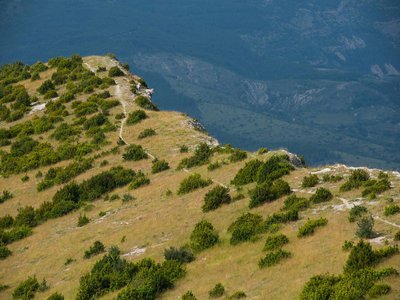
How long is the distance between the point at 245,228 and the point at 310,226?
13.1 feet

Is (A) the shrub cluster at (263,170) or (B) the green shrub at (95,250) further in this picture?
(A) the shrub cluster at (263,170)

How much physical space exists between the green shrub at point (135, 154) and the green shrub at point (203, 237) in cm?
2113

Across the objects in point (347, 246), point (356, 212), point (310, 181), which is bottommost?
point (310, 181)

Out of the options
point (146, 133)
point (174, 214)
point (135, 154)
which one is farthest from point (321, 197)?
point (146, 133)

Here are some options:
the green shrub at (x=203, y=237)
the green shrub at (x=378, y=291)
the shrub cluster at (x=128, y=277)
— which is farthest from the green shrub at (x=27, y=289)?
the green shrub at (x=378, y=291)

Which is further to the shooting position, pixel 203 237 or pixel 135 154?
pixel 135 154

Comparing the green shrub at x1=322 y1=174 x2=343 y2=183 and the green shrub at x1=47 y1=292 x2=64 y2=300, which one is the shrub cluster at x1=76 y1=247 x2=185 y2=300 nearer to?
the green shrub at x1=47 y1=292 x2=64 y2=300

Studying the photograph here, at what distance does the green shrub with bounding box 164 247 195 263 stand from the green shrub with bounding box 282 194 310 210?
20.2 feet

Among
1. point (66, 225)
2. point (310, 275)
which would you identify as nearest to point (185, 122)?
point (66, 225)

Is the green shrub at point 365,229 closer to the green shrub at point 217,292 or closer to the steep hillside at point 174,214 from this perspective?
the steep hillside at point 174,214

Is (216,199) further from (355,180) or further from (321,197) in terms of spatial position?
(355,180)

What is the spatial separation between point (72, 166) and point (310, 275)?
35.6m

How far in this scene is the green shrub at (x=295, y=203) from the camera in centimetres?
3241

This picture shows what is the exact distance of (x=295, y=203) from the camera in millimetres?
32875
